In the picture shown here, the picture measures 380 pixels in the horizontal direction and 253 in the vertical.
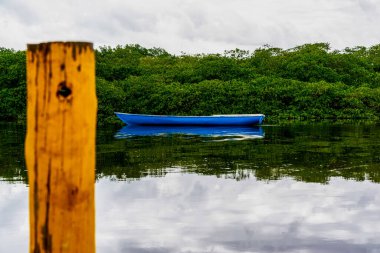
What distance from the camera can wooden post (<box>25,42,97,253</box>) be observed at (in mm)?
2461

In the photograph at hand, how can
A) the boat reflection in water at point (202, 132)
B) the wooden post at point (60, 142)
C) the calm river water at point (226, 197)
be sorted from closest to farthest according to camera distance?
the wooden post at point (60, 142), the calm river water at point (226, 197), the boat reflection in water at point (202, 132)

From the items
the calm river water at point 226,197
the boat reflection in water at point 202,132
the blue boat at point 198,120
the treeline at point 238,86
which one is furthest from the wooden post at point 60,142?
the treeline at point 238,86

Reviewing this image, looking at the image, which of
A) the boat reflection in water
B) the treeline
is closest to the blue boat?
the boat reflection in water

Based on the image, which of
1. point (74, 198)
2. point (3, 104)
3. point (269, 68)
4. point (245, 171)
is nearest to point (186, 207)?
point (245, 171)

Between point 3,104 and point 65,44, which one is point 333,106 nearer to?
point 3,104

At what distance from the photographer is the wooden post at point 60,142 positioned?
2.46 m

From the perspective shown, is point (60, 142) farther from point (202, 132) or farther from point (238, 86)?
point (238, 86)

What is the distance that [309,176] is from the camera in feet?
34.2

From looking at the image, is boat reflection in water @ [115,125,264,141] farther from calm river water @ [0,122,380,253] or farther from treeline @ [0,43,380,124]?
treeline @ [0,43,380,124]

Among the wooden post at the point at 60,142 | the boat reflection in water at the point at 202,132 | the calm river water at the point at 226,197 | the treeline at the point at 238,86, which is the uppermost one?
the treeline at the point at 238,86

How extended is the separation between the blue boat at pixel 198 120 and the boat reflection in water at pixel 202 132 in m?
0.23

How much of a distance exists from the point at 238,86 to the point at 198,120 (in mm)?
6856

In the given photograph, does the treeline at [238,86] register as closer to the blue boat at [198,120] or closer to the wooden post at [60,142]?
the blue boat at [198,120]

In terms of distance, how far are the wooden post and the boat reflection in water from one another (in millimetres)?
14772
